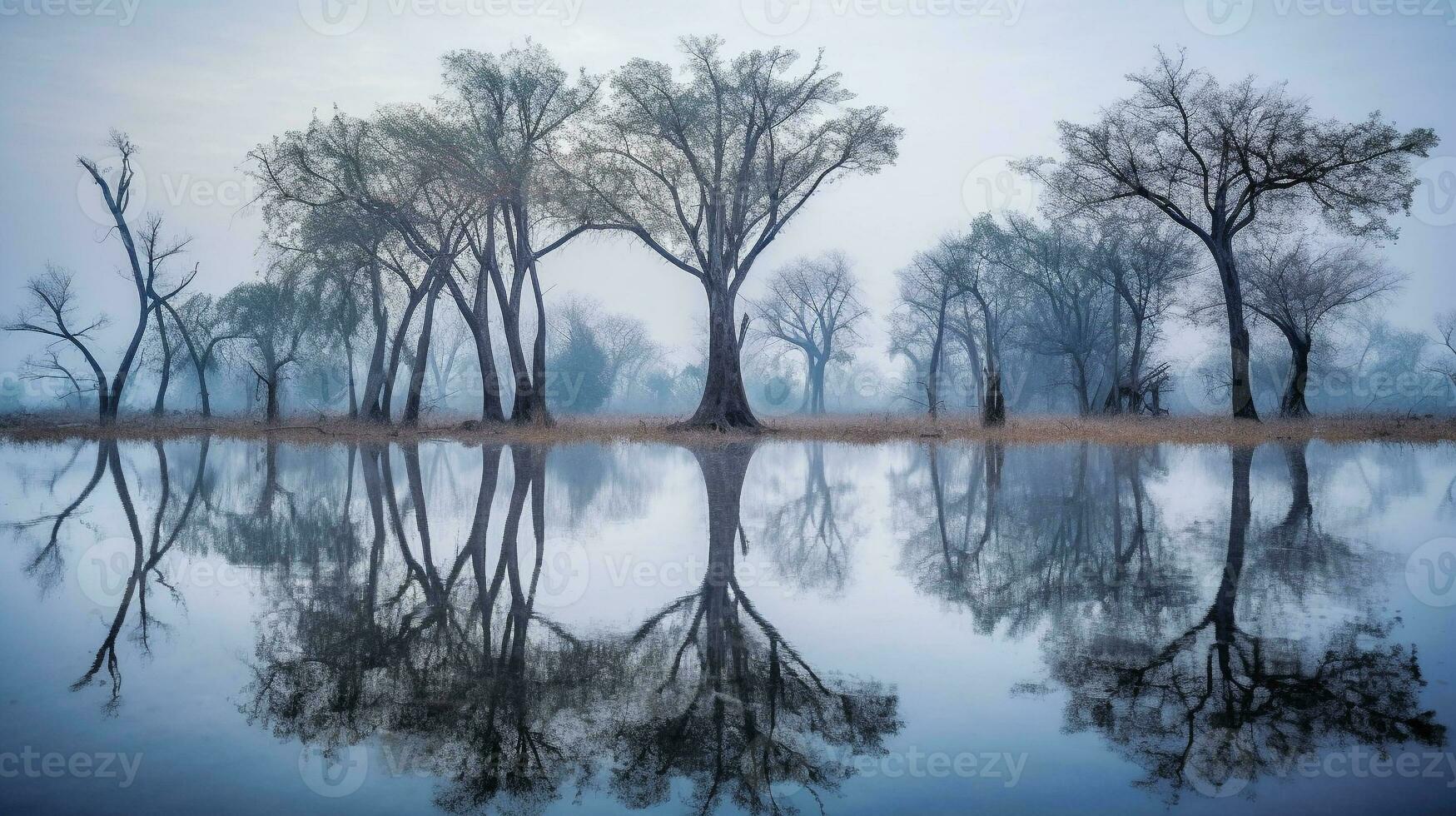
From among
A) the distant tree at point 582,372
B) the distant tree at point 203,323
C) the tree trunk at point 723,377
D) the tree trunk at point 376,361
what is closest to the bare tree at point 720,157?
the tree trunk at point 723,377

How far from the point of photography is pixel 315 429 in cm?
2688

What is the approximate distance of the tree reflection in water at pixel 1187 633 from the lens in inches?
113

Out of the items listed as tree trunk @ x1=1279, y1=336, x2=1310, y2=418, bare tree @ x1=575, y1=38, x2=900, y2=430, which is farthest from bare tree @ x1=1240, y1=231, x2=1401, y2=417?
bare tree @ x1=575, y1=38, x2=900, y2=430

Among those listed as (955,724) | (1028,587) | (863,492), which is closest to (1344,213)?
(863,492)

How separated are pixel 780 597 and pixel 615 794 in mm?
2417

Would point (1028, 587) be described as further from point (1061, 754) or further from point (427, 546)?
point (427, 546)

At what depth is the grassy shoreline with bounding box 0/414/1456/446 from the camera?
68.1 ft

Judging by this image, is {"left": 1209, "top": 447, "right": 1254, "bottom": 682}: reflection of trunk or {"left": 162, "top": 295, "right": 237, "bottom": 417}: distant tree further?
{"left": 162, "top": 295, "right": 237, "bottom": 417}: distant tree
